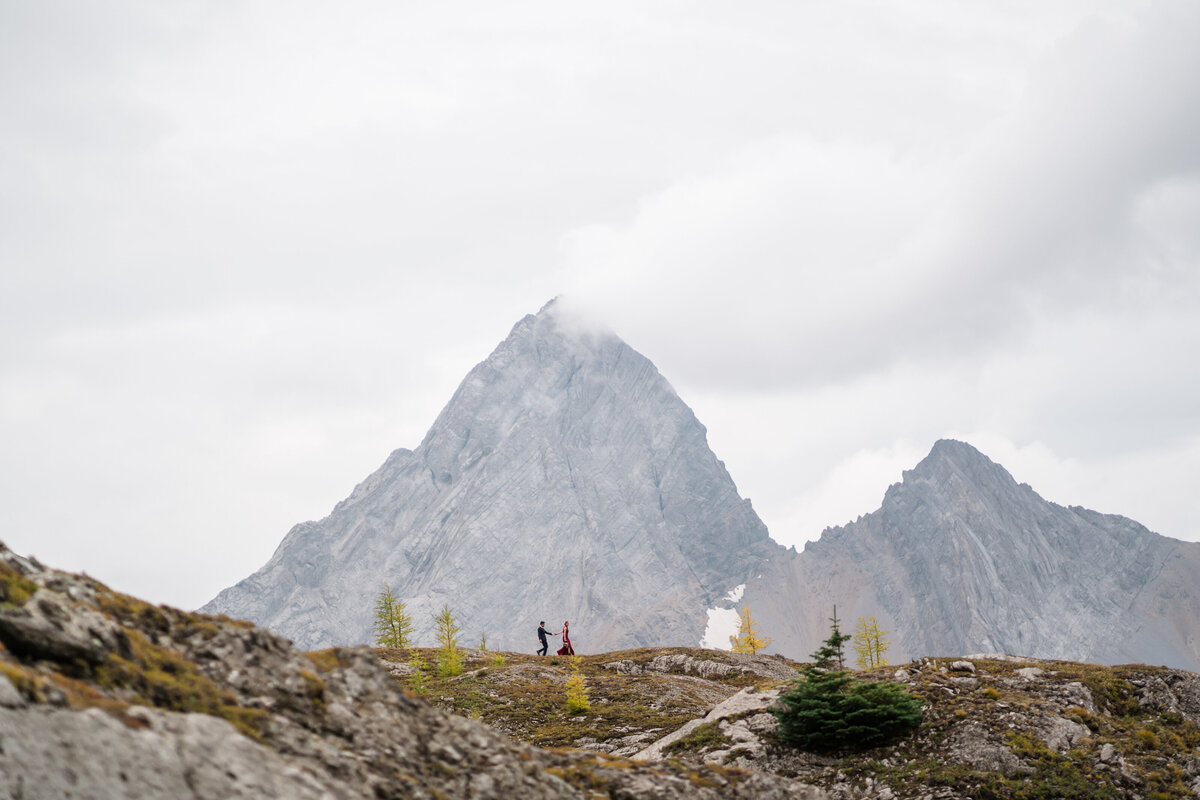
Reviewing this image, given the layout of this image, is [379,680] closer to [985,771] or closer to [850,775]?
[850,775]

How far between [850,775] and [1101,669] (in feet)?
54.7

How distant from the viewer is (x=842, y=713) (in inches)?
1142

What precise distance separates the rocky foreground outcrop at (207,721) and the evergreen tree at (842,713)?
1165cm

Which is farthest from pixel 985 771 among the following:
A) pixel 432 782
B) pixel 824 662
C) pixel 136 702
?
pixel 136 702

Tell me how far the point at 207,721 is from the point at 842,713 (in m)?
22.0

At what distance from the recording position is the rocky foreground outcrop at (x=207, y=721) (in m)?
11.2

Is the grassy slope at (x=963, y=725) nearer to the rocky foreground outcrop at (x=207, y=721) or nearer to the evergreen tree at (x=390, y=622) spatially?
the rocky foreground outcrop at (x=207, y=721)

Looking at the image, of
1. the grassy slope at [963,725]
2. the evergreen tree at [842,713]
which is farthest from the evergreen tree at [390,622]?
the evergreen tree at [842,713]

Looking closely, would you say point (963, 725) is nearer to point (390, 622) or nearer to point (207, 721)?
point (207, 721)

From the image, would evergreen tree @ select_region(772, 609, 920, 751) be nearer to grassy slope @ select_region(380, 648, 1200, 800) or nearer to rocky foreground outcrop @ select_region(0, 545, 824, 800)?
grassy slope @ select_region(380, 648, 1200, 800)

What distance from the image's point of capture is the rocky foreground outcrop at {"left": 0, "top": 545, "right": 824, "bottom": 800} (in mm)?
11180

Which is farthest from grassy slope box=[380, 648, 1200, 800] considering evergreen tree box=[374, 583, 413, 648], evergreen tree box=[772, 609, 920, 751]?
evergreen tree box=[374, 583, 413, 648]

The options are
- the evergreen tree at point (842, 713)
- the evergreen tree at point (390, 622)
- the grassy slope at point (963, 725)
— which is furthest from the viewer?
the evergreen tree at point (390, 622)

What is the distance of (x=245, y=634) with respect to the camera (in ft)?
52.3
